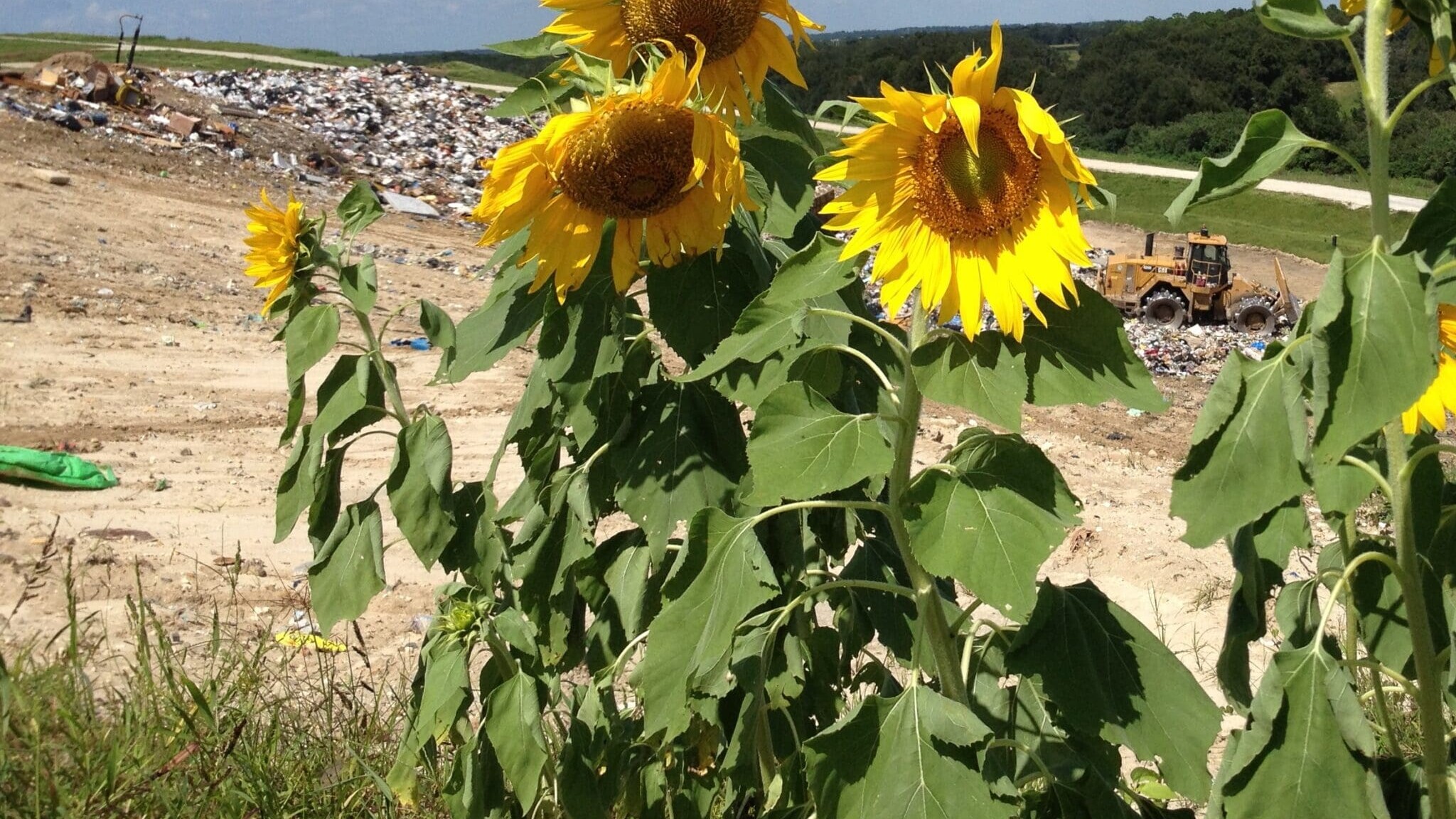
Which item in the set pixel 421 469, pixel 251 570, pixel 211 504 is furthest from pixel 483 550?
pixel 211 504

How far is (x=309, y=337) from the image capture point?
191cm

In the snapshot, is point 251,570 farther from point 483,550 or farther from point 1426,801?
point 1426,801

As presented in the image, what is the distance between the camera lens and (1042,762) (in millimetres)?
Answer: 1602

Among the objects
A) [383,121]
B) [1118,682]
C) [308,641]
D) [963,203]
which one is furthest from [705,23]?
[383,121]

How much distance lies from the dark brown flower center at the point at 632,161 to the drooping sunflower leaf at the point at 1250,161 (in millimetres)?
618

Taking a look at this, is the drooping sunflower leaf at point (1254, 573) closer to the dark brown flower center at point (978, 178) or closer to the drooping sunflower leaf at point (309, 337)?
the dark brown flower center at point (978, 178)

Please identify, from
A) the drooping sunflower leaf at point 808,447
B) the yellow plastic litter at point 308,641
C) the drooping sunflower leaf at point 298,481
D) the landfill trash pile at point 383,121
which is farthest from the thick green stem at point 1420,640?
the landfill trash pile at point 383,121

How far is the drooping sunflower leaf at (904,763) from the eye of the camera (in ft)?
A: 4.42

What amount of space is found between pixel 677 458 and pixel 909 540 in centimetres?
46

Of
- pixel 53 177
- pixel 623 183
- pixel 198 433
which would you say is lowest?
pixel 198 433

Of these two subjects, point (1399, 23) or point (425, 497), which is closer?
point (1399, 23)

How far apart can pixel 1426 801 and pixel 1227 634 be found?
31cm

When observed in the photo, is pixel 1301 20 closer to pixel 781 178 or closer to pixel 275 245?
pixel 781 178

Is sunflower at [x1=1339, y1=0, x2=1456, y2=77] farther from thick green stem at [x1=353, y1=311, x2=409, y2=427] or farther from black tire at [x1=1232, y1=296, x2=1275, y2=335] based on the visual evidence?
black tire at [x1=1232, y1=296, x2=1275, y2=335]
